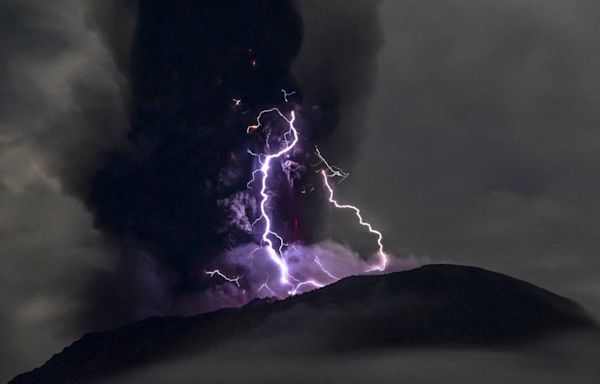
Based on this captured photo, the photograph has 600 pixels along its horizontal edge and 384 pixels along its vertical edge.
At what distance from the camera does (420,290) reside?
245ft

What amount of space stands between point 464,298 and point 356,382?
69.1 feet

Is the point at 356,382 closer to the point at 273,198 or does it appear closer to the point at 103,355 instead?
the point at 273,198

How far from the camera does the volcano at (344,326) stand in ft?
213

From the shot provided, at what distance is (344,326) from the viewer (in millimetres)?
68250

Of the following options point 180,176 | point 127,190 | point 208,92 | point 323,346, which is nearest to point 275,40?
point 208,92

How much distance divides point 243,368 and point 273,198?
51.6 ft

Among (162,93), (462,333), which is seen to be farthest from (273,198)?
(462,333)

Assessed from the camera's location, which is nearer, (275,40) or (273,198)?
(273,198)

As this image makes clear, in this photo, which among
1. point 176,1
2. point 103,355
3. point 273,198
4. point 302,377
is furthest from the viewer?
point 103,355

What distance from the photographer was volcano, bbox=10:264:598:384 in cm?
6500

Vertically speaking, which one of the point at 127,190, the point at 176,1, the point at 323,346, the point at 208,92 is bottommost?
the point at 323,346

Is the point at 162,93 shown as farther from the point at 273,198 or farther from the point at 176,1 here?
the point at 273,198

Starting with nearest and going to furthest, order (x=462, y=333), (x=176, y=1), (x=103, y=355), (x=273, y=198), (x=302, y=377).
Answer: (x=273, y=198), (x=302, y=377), (x=176, y=1), (x=462, y=333), (x=103, y=355)

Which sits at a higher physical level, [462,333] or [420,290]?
[420,290]
